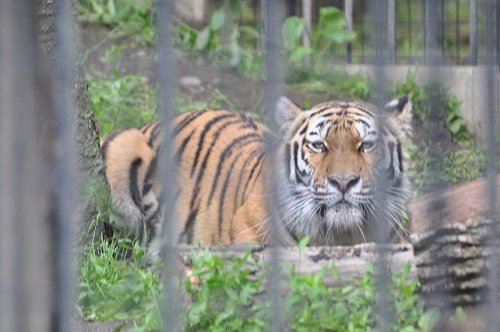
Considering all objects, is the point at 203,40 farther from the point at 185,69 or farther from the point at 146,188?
the point at 146,188

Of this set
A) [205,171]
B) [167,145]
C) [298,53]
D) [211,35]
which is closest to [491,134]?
[167,145]

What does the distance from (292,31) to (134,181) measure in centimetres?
267

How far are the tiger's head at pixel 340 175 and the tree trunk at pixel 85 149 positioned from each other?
0.85 metres

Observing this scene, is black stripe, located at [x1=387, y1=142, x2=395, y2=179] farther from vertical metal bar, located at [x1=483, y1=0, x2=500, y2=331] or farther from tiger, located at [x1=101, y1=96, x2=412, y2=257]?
vertical metal bar, located at [x1=483, y1=0, x2=500, y2=331]

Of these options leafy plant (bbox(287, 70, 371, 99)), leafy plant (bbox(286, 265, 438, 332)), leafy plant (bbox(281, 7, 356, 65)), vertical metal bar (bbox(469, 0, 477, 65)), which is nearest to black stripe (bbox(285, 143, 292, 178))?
leafy plant (bbox(286, 265, 438, 332))

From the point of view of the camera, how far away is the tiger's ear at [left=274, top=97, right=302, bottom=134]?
5977mm

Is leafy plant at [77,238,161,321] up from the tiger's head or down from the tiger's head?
down

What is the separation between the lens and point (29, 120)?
211 cm

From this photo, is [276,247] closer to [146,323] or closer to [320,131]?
[146,323]

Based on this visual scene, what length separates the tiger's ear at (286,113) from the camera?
5977mm

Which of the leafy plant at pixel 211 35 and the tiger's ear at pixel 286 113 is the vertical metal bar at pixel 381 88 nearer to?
the tiger's ear at pixel 286 113

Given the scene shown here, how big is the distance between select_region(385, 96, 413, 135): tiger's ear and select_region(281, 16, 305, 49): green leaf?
9.16ft

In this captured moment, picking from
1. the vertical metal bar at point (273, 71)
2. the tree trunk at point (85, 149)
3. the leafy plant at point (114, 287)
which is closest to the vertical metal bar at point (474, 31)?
the tree trunk at point (85, 149)

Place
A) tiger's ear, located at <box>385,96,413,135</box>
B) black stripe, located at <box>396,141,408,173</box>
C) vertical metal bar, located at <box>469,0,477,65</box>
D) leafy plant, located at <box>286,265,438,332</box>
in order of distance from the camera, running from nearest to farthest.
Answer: leafy plant, located at <box>286,265,438,332</box>
black stripe, located at <box>396,141,408,173</box>
tiger's ear, located at <box>385,96,413,135</box>
vertical metal bar, located at <box>469,0,477,65</box>
